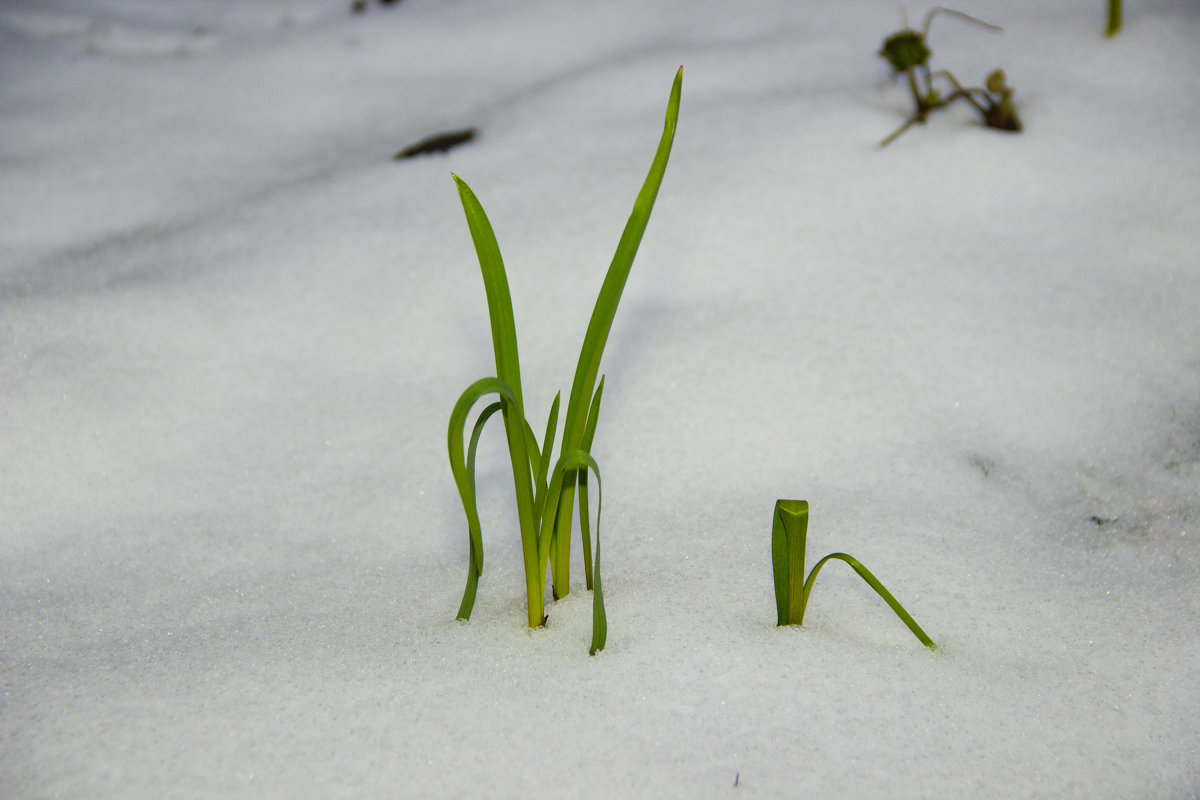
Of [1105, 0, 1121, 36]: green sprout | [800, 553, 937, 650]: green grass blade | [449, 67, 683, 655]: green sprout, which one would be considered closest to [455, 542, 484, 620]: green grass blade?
[449, 67, 683, 655]: green sprout

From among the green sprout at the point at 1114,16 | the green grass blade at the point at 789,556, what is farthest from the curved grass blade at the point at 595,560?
the green sprout at the point at 1114,16

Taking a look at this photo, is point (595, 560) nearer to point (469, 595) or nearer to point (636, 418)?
point (469, 595)

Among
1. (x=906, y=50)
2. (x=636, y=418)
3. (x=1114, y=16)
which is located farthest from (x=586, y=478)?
(x=1114, y=16)

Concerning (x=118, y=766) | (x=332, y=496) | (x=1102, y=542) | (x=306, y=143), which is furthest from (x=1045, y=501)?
(x=306, y=143)

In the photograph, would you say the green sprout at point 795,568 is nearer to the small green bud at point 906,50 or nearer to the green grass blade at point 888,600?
the green grass blade at point 888,600

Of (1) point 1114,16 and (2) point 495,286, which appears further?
(1) point 1114,16

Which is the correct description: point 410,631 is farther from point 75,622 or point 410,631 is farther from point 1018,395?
point 1018,395
